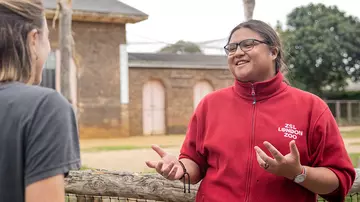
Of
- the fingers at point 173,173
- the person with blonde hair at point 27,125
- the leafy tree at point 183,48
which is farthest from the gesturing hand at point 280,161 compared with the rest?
the leafy tree at point 183,48

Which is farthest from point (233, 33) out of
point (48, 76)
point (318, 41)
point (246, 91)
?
point (318, 41)

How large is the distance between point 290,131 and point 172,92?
1933cm

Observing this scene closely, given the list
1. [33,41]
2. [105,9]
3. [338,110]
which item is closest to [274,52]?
[33,41]

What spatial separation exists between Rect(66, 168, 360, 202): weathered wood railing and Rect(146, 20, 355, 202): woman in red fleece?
762 millimetres

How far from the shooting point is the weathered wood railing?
328 centimetres

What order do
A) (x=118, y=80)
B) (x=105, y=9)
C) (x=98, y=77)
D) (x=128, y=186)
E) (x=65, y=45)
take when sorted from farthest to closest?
(x=118, y=80), (x=98, y=77), (x=105, y=9), (x=65, y=45), (x=128, y=186)

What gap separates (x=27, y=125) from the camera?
139 cm

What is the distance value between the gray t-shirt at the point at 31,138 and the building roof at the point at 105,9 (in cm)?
1781

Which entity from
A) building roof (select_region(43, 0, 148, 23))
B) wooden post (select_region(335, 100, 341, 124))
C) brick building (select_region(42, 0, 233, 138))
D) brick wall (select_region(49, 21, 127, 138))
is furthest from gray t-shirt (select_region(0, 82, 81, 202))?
wooden post (select_region(335, 100, 341, 124))

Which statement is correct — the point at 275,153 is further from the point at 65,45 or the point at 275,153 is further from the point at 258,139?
the point at 65,45

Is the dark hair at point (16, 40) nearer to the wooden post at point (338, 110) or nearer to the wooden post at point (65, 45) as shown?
the wooden post at point (65, 45)

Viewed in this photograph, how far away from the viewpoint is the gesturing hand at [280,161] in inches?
80.4

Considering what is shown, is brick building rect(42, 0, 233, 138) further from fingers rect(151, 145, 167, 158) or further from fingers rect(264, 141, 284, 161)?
fingers rect(264, 141, 284, 161)

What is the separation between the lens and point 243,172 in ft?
7.49
